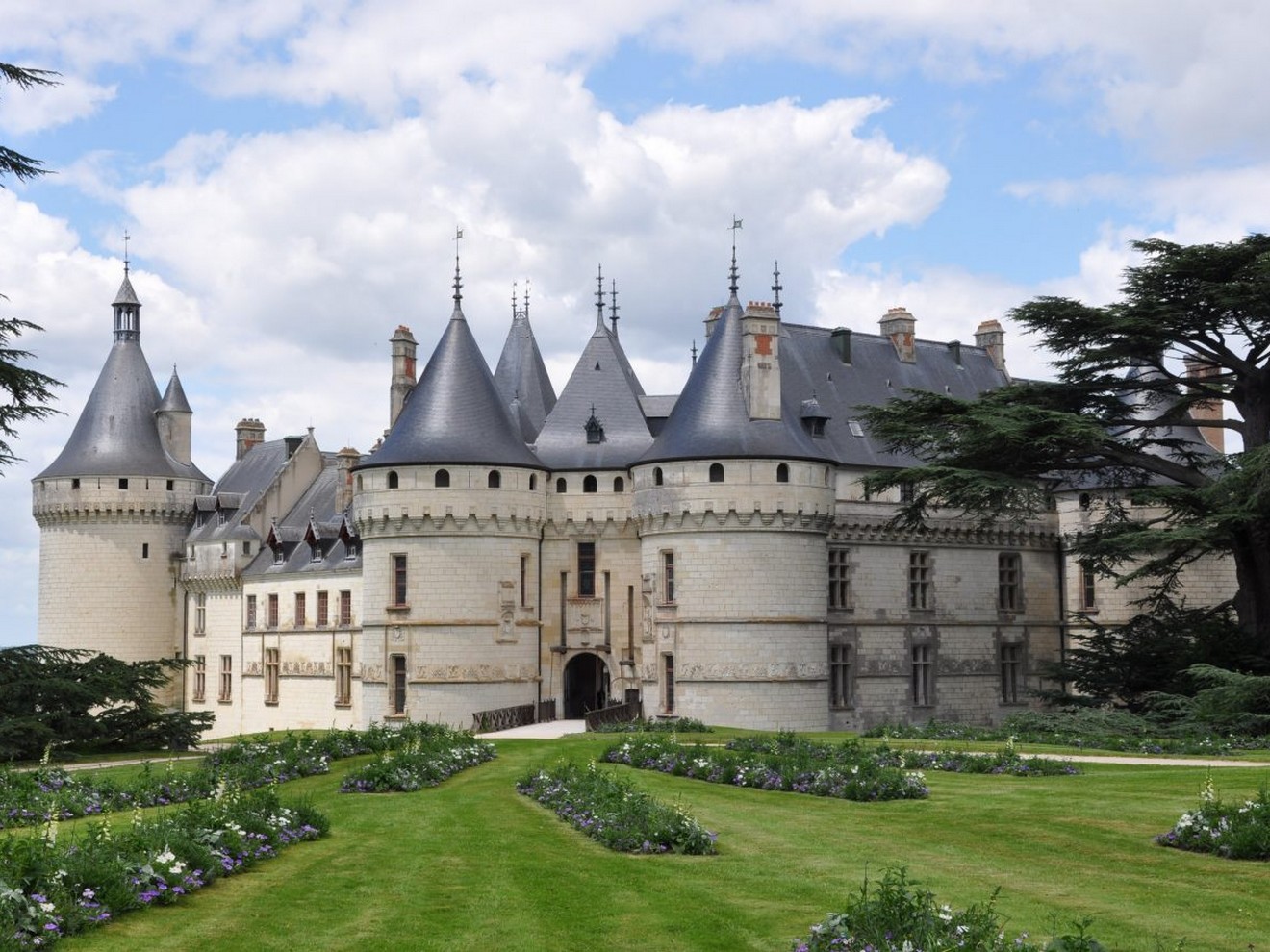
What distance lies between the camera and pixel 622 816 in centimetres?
1705

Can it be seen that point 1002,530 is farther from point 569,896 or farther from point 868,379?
point 569,896

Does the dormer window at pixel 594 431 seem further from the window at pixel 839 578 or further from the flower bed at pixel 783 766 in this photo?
the flower bed at pixel 783 766

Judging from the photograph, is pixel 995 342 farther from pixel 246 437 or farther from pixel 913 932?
pixel 913 932

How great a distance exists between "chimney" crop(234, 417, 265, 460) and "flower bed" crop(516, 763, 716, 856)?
4735 cm

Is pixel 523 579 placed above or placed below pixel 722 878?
above

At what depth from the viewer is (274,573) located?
2213 inches

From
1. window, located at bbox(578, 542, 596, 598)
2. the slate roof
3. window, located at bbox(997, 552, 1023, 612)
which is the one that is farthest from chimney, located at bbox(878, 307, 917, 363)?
the slate roof

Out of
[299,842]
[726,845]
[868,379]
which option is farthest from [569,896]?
[868,379]

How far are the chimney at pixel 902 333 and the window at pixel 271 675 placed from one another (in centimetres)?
2508

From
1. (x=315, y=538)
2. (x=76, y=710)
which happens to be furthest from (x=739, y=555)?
(x=315, y=538)

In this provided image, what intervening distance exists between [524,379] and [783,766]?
98.3ft

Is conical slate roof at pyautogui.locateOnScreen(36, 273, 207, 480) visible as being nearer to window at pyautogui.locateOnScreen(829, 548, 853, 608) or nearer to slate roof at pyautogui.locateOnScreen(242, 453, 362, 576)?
slate roof at pyautogui.locateOnScreen(242, 453, 362, 576)

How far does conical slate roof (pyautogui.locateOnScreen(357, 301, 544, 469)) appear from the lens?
4272 centimetres

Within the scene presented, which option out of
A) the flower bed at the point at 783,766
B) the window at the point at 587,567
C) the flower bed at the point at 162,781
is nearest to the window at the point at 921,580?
the window at the point at 587,567
